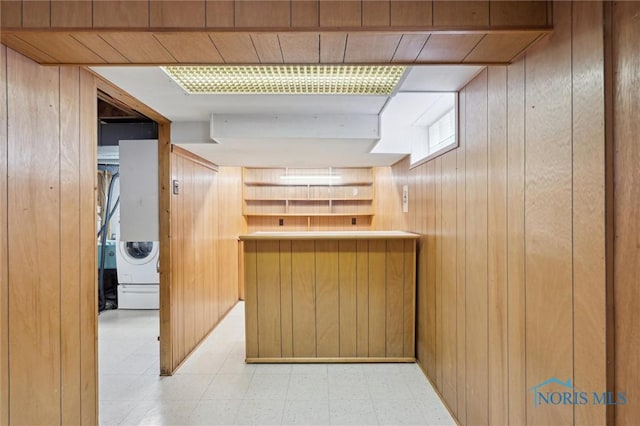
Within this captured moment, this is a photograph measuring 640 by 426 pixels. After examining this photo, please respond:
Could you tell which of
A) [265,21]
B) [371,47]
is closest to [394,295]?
[371,47]

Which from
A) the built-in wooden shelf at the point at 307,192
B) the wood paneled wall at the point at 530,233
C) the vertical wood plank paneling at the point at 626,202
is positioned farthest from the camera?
the built-in wooden shelf at the point at 307,192

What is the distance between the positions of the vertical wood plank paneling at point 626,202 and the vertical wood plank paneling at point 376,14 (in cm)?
68

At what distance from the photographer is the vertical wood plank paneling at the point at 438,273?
93.3 inches

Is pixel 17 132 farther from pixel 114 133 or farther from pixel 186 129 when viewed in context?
pixel 114 133

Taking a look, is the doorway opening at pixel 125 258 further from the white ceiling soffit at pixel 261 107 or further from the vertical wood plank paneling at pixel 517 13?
the vertical wood plank paneling at pixel 517 13

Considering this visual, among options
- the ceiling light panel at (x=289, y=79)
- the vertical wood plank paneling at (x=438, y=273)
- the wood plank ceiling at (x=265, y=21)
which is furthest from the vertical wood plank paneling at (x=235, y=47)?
the vertical wood plank paneling at (x=438, y=273)

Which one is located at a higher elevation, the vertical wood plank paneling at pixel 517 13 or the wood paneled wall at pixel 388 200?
the vertical wood plank paneling at pixel 517 13

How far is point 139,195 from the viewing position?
9.01 ft

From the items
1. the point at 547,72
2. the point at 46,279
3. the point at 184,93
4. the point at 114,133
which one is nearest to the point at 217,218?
the point at 114,133

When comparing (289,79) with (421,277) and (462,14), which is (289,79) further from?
(421,277)

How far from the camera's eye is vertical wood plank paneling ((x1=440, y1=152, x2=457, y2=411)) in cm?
211

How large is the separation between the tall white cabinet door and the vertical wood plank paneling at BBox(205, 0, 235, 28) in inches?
78.3

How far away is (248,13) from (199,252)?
2.80 meters

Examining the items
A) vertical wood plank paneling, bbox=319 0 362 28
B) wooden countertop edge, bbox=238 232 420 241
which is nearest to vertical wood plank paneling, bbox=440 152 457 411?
wooden countertop edge, bbox=238 232 420 241
